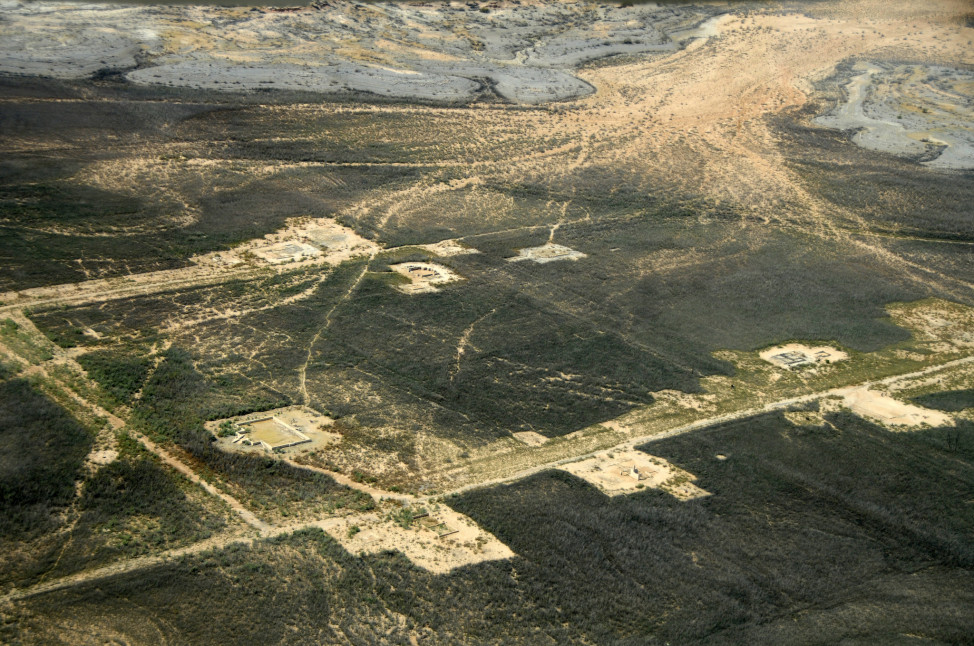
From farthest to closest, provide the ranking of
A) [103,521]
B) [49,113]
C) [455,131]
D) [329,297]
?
[455,131] < [49,113] < [329,297] < [103,521]

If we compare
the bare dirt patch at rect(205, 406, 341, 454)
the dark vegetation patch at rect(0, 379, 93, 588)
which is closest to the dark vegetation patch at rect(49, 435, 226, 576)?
the dark vegetation patch at rect(0, 379, 93, 588)

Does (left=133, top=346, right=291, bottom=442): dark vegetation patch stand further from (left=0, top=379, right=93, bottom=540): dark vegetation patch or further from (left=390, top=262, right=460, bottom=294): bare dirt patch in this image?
(left=390, top=262, right=460, bottom=294): bare dirt patch

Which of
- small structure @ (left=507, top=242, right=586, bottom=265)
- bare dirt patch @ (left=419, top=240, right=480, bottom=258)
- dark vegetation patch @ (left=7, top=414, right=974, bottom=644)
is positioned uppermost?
bare dirt patch @ (left=419, top=240, right=480, bottom=258)

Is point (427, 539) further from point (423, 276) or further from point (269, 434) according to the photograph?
point (423, 276)

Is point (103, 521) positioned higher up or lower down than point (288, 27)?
lower down

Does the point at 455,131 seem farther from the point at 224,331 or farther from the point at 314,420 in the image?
the point at 314,420

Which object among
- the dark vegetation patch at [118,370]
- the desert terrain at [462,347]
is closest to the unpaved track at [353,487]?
the desert terrain at [462,347]

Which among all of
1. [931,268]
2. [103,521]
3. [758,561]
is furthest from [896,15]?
[103,521]
